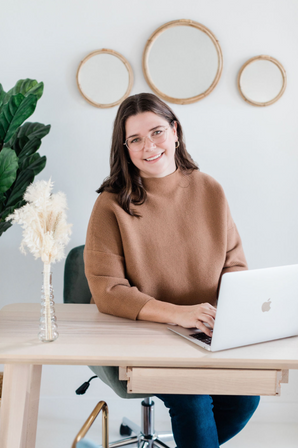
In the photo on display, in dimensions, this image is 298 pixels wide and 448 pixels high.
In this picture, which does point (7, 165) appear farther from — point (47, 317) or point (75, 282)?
point (47, 317)

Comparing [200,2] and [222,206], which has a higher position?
[200,2]

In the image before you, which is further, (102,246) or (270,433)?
(270,433)

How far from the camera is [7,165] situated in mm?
1582

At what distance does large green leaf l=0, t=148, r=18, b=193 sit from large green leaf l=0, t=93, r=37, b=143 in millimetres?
105

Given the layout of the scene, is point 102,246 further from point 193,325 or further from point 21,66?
point 21,66

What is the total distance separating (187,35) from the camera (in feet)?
→ 6.53

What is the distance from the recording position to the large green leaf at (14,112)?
1.61 m

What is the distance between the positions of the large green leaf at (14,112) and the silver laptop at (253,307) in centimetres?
110

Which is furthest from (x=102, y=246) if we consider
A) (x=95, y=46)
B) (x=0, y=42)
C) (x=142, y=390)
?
(x=0, y=42)

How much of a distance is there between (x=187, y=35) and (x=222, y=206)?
3.06 feet

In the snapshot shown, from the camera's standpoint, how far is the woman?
1.40 m

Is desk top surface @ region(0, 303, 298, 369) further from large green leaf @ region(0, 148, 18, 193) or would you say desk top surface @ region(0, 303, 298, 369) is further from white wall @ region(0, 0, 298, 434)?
white wall @ region(0, 0, 298, 434)

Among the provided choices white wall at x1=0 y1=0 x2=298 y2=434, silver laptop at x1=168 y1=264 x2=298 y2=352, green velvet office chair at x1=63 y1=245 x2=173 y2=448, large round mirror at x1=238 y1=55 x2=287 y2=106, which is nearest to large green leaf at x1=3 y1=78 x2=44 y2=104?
white wall at x1=0 y1=0 x2=298 y2=434

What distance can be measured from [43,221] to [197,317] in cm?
51
